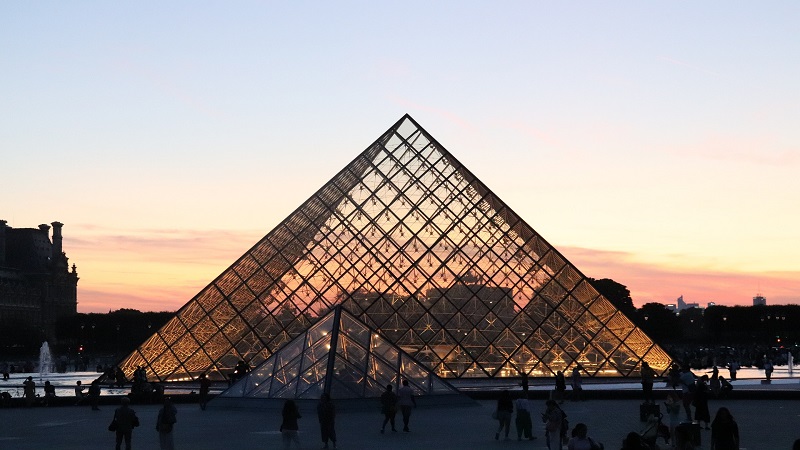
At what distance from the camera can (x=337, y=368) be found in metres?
24.9

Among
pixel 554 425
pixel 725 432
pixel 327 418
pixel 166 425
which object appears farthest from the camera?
pixel 327 418

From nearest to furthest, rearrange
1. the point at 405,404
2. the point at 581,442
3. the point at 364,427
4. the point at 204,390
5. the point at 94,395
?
the point at 581,442
the point at 405,404
the point at 364,427
the point at 204,390
the point at 94,395

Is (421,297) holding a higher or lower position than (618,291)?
lower

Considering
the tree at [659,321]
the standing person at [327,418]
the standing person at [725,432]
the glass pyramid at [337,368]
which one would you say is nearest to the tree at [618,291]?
the tree at [659,321]

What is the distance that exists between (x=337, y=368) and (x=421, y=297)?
11.1 m

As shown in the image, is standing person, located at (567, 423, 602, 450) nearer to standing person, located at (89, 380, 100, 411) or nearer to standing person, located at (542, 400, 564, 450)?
standing person, located at (542, 400, 564, 450)

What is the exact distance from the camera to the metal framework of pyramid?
114 feet

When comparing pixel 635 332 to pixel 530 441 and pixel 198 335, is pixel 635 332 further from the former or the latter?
pixel 530 441

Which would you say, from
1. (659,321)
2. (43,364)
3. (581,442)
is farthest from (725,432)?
(659,321)

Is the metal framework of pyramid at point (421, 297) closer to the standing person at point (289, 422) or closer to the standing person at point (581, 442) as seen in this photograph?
the standing person at point (289, 422)

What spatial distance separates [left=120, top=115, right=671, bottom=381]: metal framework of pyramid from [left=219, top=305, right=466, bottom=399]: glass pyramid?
25.2ft

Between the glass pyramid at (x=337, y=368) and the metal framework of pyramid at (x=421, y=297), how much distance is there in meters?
7.69

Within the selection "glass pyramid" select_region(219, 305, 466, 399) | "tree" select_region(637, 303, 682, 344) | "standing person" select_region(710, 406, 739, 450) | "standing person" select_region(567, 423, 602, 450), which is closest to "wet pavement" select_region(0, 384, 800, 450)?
"glass pyramid" select_region(219, 305, 466, 399)

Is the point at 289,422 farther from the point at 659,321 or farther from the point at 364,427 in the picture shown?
the point at 659,321
